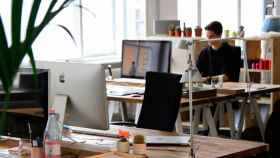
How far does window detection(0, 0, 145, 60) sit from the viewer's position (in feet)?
23.8

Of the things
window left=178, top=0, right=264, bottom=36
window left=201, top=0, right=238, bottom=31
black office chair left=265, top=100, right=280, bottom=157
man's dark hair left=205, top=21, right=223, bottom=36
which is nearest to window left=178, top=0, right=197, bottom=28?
window left=178, top=0, right=264, bottom=36

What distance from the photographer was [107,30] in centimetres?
805

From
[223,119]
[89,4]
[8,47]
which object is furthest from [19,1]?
[89,4]

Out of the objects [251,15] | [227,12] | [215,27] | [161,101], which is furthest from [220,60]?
[251,15]

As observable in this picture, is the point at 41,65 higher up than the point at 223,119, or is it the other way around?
the point at 41,65

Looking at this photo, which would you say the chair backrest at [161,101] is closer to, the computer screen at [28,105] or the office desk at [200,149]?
the office desk at [200,149]

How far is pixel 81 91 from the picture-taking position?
2.88 metres

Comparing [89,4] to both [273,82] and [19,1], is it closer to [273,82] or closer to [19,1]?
[273,82]

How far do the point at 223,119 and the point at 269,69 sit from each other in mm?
1072

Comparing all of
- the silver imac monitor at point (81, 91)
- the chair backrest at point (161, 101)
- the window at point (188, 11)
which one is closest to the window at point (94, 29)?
the window at point (188, 11)

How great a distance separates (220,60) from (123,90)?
1480 millimetres

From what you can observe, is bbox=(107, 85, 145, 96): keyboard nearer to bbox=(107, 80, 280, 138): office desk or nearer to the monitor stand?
bbox=(107, 80, 280, 138): office desk

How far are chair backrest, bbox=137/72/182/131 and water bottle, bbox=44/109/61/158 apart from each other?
4.17 feet

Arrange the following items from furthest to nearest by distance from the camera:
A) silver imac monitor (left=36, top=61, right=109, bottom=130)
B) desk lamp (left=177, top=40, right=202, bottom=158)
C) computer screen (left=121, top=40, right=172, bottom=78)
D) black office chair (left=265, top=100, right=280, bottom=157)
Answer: computer screen (left=121, top=40, right=172, bottom=78), black office chair (left=265, top=100, right=280, bottom=157), silver imac monitor (left=36, top=61, right=109, bottom=130), desk lamp (left=177, top=40, right=202, bottom=158)
